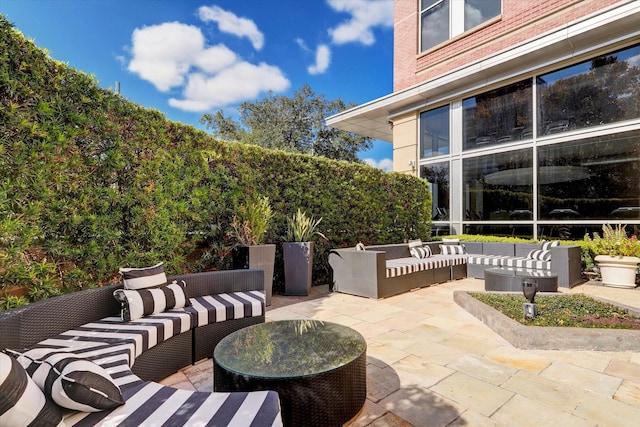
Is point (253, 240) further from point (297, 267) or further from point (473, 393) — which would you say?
point (473, 393)

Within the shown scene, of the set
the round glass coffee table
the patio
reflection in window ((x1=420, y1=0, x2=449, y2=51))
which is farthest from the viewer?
reflection in window ((x1=420, y1=0, x2=449, y2=51))

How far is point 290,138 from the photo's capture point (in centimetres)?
1828

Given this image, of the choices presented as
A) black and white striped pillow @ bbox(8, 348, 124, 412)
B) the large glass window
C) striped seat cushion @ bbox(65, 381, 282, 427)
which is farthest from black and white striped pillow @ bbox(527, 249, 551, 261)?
black and white striped pillow @ bbox(8, 348, 124, 412)

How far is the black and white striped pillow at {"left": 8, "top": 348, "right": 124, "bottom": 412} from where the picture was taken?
4.35 feet

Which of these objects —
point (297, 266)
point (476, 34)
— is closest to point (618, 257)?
point (297, 266)

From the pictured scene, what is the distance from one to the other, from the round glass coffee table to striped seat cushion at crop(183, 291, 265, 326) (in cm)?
59

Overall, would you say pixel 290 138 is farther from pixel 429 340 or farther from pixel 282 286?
pixel 429 340

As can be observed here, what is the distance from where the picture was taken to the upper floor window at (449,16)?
8.27 m

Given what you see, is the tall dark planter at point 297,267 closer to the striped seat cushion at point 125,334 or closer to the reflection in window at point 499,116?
the striped seat cushion at point 125,334

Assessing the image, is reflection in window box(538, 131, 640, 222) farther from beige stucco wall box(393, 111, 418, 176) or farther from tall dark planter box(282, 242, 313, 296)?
tall dark planter box(282, 242, 313, 296)

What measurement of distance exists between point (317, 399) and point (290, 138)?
17.4 metres

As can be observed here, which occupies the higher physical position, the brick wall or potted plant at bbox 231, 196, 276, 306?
the brick wall

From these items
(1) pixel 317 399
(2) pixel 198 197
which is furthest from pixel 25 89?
(1) pixel 317 399

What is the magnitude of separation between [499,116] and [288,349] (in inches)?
313
